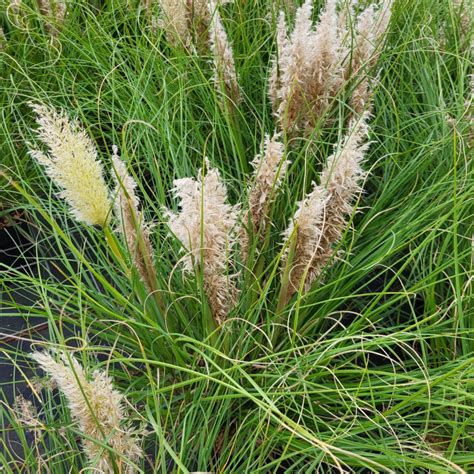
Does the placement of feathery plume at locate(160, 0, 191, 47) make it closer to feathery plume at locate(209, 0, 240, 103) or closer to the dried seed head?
feathery plume at locate(209, 0, 240, 103)

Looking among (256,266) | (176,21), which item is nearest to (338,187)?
(256,266)

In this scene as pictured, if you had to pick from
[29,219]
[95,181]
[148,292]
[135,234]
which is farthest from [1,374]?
[95,181]

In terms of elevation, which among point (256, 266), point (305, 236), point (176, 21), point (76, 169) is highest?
point (176, 21)

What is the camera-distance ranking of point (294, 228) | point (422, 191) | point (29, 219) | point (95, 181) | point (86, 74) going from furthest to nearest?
point (86, 74), point (29, 219), point (422, 191), point (294, 228), point (95, 181)

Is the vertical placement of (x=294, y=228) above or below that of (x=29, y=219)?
above

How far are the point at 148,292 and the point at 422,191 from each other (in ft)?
2.80

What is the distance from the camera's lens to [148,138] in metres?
1.88

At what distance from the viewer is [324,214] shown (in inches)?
51.3

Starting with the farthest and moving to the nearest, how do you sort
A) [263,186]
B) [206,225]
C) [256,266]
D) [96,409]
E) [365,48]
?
[365,48] → [256,266] → [263,186] → [206,225] → [96,409]

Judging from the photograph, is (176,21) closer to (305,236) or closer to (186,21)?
(186,21)

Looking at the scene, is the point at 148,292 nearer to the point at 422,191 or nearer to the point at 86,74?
the point at 422,191

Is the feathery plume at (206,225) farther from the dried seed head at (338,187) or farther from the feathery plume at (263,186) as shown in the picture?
the dried seed head at (338,187)

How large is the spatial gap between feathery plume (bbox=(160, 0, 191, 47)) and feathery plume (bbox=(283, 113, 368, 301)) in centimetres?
85

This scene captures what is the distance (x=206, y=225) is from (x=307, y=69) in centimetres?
64
